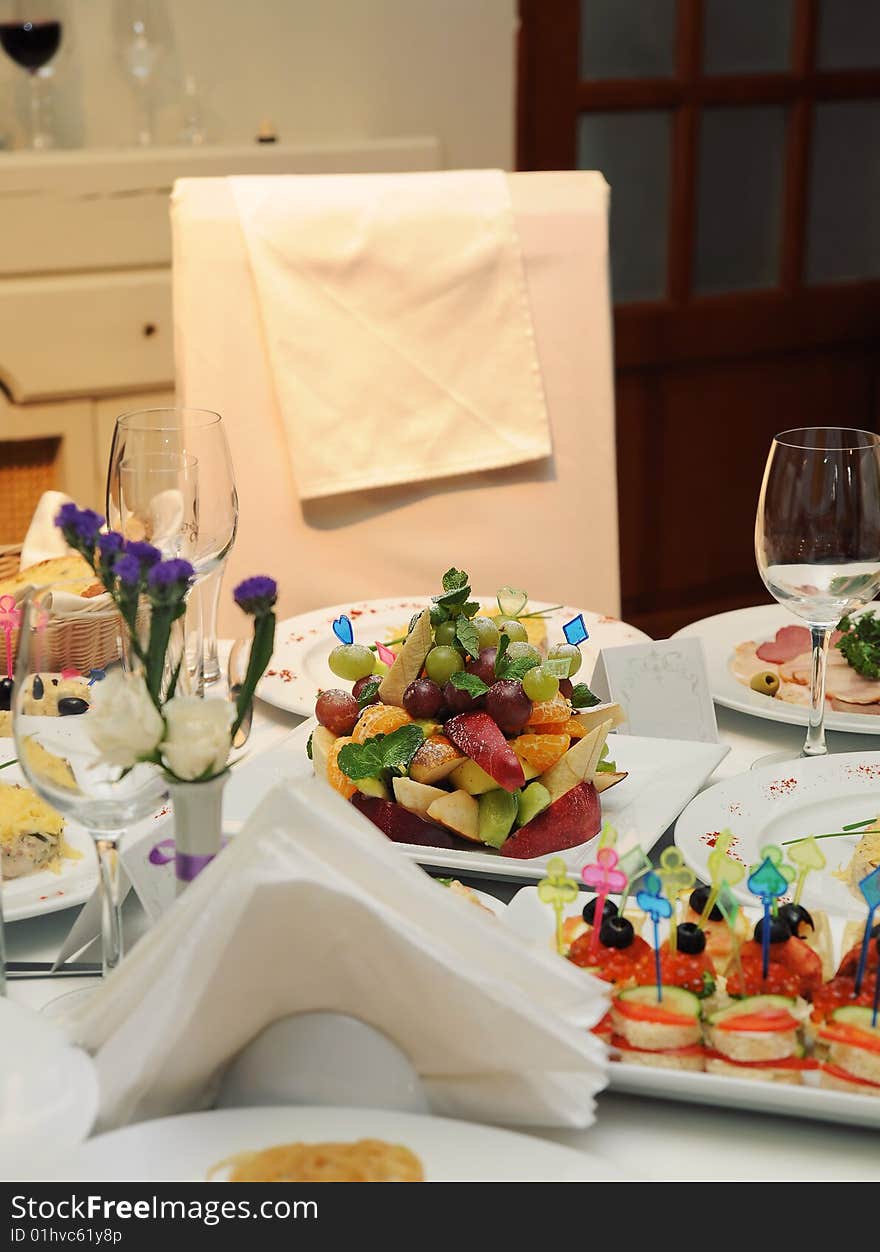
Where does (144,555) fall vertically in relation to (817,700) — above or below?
above

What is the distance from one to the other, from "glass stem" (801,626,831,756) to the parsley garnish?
13 cm

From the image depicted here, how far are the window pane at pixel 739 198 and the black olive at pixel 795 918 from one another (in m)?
2.90

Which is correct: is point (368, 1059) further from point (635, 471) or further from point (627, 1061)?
point (635, 471)

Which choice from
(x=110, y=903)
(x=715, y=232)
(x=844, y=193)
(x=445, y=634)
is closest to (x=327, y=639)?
(x=445, y=634)

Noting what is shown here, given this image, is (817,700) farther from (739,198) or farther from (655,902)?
(739,198)

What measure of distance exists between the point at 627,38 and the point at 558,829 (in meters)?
2.71

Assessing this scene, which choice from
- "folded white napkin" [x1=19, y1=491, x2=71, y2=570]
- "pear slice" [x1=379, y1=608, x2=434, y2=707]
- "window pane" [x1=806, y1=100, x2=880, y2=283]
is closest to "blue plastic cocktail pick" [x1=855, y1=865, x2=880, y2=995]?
"pear slice" [x1=379, y1=608, x2=434, y2=707]

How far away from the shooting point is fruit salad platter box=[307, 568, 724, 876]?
952mm

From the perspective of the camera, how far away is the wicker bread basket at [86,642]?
689mm

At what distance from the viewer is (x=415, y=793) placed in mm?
954

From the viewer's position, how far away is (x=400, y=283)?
1826 mm


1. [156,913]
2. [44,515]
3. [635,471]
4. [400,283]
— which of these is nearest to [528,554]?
[400,283]

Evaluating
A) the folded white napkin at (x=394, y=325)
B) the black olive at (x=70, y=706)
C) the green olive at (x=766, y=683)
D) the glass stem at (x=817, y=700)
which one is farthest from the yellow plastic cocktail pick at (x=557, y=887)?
the folded white napkin at (x=394, y=325)
